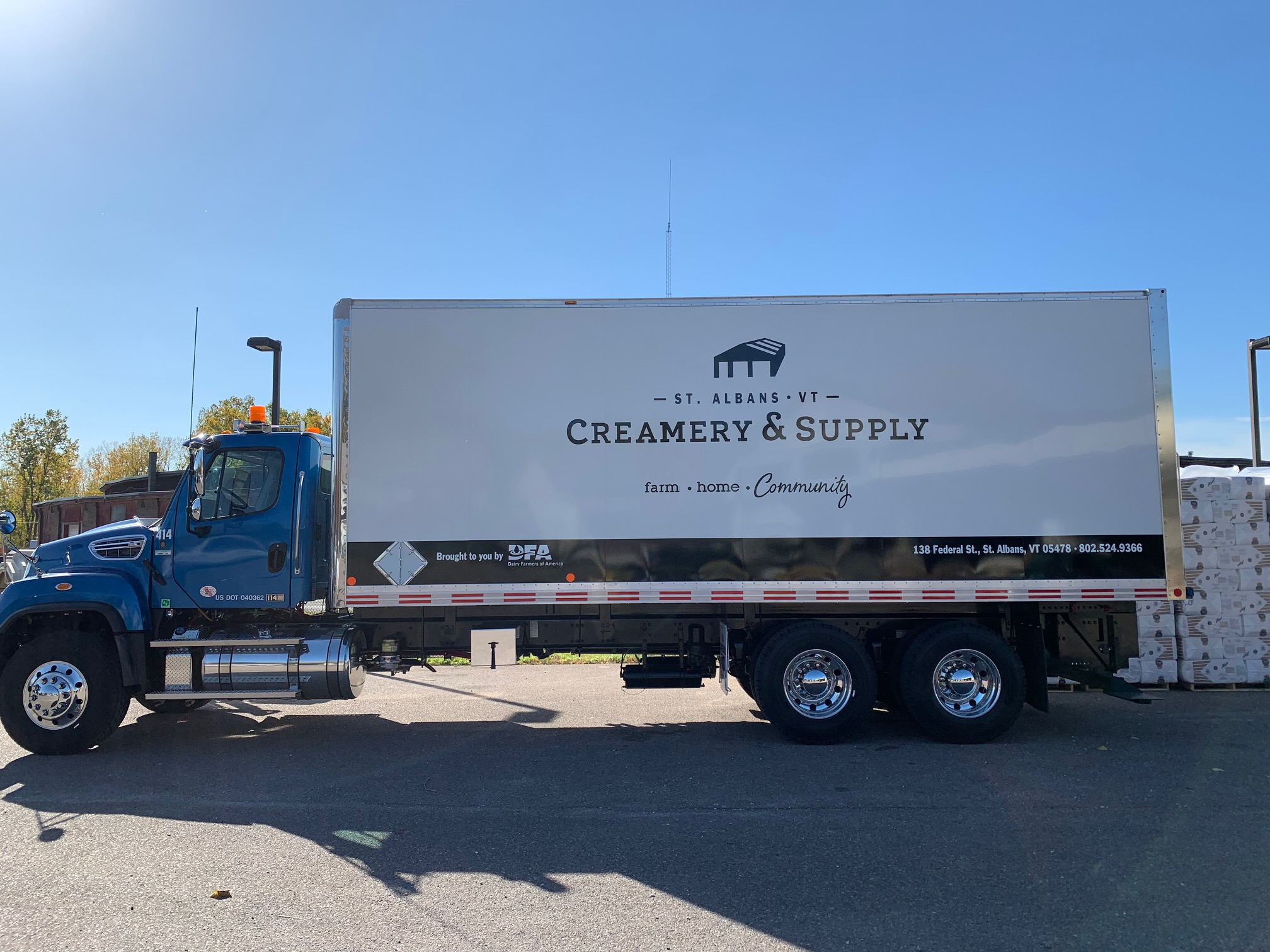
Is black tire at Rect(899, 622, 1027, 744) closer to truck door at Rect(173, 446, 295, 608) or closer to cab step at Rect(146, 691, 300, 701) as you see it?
cab step at Rect(146, 691, 300, 701)

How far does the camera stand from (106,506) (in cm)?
1889

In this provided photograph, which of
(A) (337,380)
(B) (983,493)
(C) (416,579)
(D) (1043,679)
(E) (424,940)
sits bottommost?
(E) (424,940)

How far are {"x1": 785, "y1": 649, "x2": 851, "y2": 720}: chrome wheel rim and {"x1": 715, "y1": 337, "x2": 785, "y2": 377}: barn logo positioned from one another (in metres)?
2.55

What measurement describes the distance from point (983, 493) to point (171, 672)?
24.1ft

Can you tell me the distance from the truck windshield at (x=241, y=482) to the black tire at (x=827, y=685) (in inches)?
185

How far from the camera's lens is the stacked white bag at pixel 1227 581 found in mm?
9719

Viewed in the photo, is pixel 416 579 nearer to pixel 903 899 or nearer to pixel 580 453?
pixel 580 453

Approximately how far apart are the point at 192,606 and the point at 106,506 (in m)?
13.6

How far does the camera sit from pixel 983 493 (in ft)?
24.8

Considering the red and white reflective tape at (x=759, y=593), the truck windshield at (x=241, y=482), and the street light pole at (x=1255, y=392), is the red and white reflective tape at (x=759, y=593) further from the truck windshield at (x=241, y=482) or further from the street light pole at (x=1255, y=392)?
the street light pole at (x=1255, y=392)

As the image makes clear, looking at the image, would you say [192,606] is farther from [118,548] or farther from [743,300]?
[743,300]

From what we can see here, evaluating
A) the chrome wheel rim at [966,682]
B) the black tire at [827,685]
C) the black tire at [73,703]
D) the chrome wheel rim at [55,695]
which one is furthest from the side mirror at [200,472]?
the chrome wheel rim at [966,682]

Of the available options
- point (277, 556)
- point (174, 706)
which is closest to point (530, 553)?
point (277, 556)

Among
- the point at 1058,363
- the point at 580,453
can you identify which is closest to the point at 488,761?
the point at 580,453
